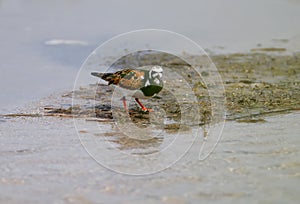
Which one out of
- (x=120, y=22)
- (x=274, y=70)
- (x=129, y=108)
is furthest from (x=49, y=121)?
(x=120, y=22)

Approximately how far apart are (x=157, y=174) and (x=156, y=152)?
67 cm

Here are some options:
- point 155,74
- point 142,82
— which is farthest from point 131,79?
point 155,74

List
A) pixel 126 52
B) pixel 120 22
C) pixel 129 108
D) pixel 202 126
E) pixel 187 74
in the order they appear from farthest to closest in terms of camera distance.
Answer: pixel 120 22 → pixel 126 52 → pixel 187 74 → pixel 129 108 → pixel 202 126

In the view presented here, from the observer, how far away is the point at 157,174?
4.48 metres

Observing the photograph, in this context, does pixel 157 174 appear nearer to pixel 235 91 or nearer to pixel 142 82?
pixel 142 82

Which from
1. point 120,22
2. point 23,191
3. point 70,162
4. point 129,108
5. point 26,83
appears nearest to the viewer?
point 23,191

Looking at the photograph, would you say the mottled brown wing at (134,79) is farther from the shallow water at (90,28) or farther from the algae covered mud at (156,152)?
the shallow water at (90,28)

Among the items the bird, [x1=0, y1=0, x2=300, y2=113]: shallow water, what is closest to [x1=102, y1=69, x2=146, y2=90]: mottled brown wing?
the bird

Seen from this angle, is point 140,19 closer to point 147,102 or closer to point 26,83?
point 26,83

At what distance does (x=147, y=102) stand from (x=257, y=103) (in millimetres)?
1341

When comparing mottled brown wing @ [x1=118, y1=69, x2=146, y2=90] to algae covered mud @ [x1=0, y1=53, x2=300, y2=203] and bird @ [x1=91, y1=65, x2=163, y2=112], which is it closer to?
bird @ [x1=91, y1=65, x2=163, y2=112]

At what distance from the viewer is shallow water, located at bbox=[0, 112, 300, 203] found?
3.97m

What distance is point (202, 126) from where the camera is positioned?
20.1 ft

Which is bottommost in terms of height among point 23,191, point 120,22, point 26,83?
point 23,191
